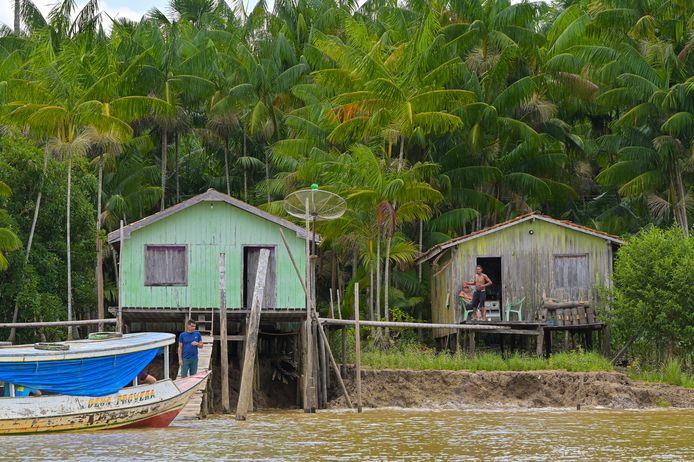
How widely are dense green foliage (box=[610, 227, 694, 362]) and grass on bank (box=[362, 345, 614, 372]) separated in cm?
146

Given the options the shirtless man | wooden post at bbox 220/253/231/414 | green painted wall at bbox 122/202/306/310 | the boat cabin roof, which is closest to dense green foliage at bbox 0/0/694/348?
the shirtless man

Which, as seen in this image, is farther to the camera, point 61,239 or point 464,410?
point 61,239

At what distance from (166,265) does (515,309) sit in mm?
10401

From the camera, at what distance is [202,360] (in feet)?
95.3

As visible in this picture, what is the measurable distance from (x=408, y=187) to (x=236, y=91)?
10058mm

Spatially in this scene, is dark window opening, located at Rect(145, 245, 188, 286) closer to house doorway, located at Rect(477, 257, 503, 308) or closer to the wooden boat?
the wooden boat

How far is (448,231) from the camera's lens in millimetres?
45562

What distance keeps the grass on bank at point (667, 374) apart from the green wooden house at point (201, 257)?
9.37 m

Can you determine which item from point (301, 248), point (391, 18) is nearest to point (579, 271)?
point (301, 248)

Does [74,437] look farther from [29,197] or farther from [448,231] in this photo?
[448,231]

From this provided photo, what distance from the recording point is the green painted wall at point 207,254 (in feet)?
109

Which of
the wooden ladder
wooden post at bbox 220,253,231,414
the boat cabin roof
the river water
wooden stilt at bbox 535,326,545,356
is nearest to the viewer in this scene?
the river water

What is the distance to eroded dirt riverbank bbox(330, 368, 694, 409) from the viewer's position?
3130cm

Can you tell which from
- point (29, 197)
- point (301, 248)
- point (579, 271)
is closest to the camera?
point (301, 248)
